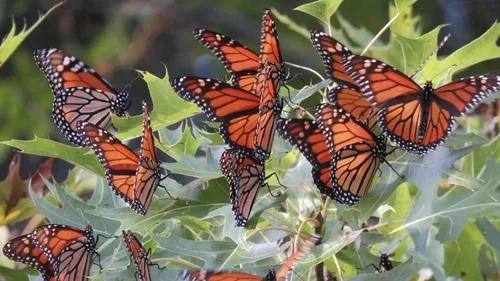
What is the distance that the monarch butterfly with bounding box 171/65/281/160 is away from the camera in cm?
142

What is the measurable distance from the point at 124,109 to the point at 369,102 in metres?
0.72

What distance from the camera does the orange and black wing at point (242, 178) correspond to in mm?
1374

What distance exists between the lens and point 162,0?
5.25 m

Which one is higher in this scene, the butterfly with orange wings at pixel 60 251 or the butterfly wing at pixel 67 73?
the butterfly wing at pixel 67 73

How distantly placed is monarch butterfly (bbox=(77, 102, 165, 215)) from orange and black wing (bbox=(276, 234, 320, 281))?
1.03ft

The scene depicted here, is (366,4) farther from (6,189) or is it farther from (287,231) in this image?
(287,231)

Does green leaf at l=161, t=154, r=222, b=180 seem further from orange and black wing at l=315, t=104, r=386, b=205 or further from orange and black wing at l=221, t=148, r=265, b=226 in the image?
orange and black wing at l=315, t=104, r=386, b=205

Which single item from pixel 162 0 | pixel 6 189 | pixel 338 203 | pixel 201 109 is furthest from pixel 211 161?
pixel 162 0

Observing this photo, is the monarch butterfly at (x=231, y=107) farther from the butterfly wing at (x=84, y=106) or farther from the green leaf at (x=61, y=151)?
the butterfly wing at (x=84, y=106)

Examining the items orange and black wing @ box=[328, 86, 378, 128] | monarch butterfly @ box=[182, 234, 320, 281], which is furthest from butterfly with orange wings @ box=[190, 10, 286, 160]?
monarch butterfly @ box=[182, 234, 320, 281]

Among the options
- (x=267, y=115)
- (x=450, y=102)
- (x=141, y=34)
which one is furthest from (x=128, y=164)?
(x=141, y=34)

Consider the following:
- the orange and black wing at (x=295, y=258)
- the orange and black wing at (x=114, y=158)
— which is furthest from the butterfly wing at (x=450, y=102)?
the orange and black wing at (x=114, y=158)

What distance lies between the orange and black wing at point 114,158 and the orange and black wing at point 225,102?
19 centimetres

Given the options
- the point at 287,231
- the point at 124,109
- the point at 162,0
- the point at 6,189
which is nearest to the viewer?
the point at 287,231
